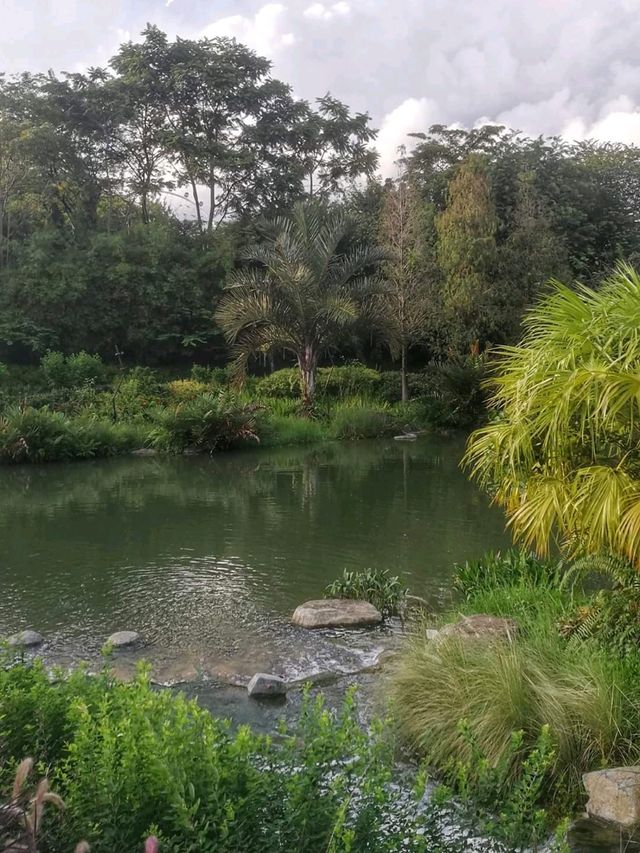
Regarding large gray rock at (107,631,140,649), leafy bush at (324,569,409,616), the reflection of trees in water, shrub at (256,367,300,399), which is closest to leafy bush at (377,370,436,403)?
shrub at (256,367,300,399)

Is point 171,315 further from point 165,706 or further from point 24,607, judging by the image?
point 165,706

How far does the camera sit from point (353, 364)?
25.3 meters

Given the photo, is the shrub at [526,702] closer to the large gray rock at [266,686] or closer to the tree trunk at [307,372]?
the large gray rock at [266,686]

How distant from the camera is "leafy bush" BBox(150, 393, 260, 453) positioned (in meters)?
17.3

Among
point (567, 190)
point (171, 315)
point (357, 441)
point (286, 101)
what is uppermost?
point (286, 101)

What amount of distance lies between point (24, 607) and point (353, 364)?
19.1 m

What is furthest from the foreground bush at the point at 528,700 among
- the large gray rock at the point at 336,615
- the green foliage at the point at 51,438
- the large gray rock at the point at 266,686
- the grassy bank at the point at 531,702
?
the green foliage at the point at 51,438

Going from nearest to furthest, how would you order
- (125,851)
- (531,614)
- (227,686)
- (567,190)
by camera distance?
1. (125,851)
2. (227,686)
3. (531,614)
4. (567,190)

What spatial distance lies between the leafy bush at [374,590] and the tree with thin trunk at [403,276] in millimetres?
16053

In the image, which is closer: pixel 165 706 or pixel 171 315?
pixel 165 706

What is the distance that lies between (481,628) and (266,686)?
1375mm

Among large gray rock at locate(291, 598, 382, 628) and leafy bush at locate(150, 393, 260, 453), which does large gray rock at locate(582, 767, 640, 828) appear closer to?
large gray rock at locate(291, 598, 382, 628)

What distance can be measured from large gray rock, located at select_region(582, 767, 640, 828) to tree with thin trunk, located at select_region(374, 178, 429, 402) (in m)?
19.4

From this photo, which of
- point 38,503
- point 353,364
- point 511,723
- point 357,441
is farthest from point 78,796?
point 353,364
